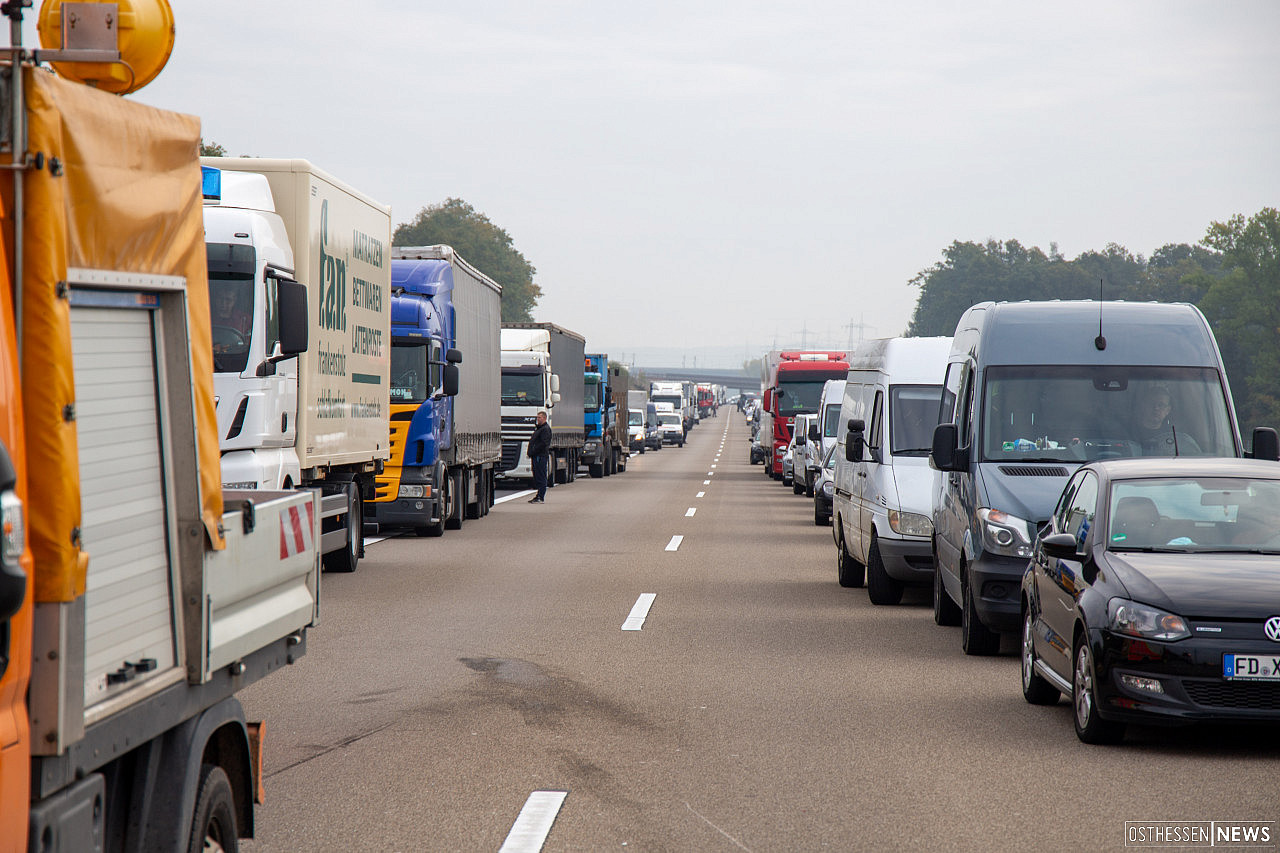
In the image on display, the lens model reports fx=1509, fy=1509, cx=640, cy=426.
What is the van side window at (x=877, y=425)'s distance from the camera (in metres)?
14.7

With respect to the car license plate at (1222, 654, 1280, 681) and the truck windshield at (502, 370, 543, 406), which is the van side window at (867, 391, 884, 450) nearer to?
the car license plate at (1222, 654, 1280, 681)

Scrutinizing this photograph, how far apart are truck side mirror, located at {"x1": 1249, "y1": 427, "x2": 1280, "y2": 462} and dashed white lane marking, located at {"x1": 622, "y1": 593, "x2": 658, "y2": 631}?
15.7 feet

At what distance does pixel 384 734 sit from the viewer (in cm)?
780

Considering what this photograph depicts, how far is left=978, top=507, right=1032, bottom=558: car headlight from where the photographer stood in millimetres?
10125

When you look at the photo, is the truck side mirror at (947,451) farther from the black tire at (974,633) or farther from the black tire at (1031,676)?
the black tire at (1031,676)

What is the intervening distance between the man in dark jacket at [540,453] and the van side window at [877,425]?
1679 centimetres

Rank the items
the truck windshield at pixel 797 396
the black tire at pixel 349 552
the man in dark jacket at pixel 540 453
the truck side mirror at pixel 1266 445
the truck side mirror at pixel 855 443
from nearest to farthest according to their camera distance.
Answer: the truck side mirror at pixel 1266 445 → the truck side mirror at pixel 855 443 → the black tire at pixel 349 552 → the man in dark jacket at pixel 540 453 → the truck windshield at pixel 797 396

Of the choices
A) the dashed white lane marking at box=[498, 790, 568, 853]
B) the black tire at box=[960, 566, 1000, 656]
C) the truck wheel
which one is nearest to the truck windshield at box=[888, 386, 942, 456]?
the black tire at box=[960, 566, 1000, 656]

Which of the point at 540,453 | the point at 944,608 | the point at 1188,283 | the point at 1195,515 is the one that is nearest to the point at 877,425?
the point at 944,608

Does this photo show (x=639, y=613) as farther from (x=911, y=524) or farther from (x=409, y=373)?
(x=409, y=373)

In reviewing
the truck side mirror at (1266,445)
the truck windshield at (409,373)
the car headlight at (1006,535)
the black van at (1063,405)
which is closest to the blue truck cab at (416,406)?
the truck windshield at (409,373)

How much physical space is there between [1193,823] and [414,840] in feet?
10.1

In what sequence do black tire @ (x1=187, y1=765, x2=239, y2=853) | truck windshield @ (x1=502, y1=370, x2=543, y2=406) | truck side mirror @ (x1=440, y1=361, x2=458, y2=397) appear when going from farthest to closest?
truck windshield @ (x1=502, y1=370, x2=543, y2=406)
truck side mirror @ (x1=440, y1=361, x2=458, y2=397)
black tire @ (x1=187, y1=765, x2=239, y2=853)

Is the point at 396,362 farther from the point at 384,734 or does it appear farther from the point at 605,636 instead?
the point at 384,734
